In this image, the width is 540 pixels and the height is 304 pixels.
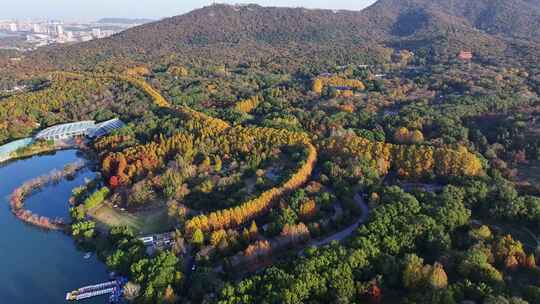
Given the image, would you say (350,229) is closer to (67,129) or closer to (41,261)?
(41,261)

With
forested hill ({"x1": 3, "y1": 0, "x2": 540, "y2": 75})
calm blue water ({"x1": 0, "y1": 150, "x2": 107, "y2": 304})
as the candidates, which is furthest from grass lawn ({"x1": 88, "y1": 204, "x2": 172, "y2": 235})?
forested hill ({"x1": 3, "y1": 0, "x2": 540, "y2": 75})

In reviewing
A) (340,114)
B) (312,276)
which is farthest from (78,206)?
(340,114)

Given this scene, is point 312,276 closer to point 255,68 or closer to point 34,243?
point 34,243

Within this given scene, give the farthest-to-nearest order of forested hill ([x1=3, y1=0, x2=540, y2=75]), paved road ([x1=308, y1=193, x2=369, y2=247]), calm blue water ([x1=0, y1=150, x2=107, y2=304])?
forested hill ([x1=3, y1=0, x2=540, y2=75]) < paved road ([x1=308, y1=193, x2=369, y2=247]) < calm blue water ([x1=0, y1=150, x2=107, y2=304])

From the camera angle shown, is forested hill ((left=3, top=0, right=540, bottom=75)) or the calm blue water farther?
forested hill ((left=3, top=0, right=540, bottom=75))

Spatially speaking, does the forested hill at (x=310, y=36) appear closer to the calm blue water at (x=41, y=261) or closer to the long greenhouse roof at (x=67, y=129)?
the long greenhouse roof at (x=67, y=129)

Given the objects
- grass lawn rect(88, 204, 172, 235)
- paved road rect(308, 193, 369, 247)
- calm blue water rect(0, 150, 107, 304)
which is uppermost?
paved road rect(308, 193, 369, 247)

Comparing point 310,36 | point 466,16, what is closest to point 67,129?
point 310,36

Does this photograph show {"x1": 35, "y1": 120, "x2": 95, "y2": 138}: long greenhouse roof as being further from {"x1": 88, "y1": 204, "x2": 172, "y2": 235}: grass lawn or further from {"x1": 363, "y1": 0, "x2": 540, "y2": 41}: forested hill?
{"x1": 363, "y1": 0, "x2": 540, "y2": 41}: forested hill
